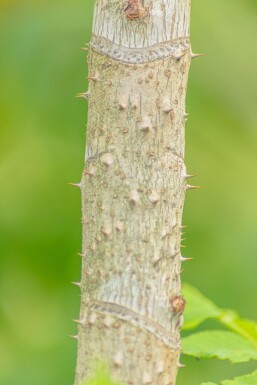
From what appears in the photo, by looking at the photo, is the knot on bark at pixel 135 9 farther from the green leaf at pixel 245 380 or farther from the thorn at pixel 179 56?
the green leaf at pixel 245 380

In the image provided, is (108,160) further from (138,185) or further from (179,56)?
(179,56)

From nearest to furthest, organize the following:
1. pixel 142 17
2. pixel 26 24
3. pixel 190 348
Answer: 1. pixel 142 17
2. pixel 190 348
3. pixel 26 24

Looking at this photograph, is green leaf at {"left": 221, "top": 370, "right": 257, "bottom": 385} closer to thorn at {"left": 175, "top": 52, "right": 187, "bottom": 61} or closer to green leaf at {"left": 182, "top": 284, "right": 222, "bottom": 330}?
green leaf at {"left": 182, "top": 284, "right": 222, "bottom": 330}

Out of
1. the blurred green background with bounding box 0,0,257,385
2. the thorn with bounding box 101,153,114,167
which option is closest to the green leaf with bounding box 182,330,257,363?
the thorn with bounding box 101,153,114,167

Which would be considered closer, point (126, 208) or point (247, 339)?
point (126, 208)

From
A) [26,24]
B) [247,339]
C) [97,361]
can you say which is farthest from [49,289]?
[97,361]

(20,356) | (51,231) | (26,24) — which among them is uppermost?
(26,24)

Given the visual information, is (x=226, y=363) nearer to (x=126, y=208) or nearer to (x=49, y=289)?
(x=49, y=289)
